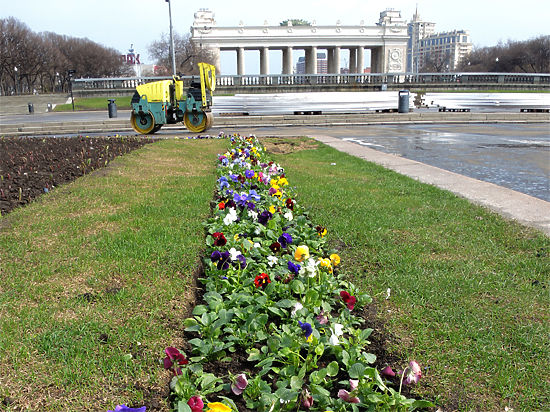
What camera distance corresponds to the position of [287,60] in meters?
96.9

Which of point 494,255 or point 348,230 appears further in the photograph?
point 348,230

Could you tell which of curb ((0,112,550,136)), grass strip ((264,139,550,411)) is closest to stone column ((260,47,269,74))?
curb ((0,112,550,136))

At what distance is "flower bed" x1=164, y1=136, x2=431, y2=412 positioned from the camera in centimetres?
212

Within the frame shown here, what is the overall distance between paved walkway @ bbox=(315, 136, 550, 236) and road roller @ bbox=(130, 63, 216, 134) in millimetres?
7496

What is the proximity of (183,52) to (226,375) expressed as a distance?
222 ft

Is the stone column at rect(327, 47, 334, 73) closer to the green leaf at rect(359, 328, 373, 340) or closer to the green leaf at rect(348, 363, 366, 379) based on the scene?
the green leaf at rect(359, 328, 373, 340)

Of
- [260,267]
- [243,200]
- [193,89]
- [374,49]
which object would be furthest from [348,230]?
[374,49]

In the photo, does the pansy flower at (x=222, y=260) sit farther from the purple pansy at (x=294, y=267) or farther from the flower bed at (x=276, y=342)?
the purple pansy at (x=294, y=267)

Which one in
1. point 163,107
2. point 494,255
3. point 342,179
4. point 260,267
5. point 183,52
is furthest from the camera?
point 183,52

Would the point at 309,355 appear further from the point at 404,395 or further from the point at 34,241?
the point at 34,241

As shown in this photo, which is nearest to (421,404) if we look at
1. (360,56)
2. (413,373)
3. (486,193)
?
(413,373)

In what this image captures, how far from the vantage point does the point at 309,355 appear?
94.0 inches

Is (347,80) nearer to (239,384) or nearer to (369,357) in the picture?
(369,357)

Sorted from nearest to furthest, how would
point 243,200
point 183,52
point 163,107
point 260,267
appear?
point 260,267 < point 243,200 < point 163,107 < point 183,52
